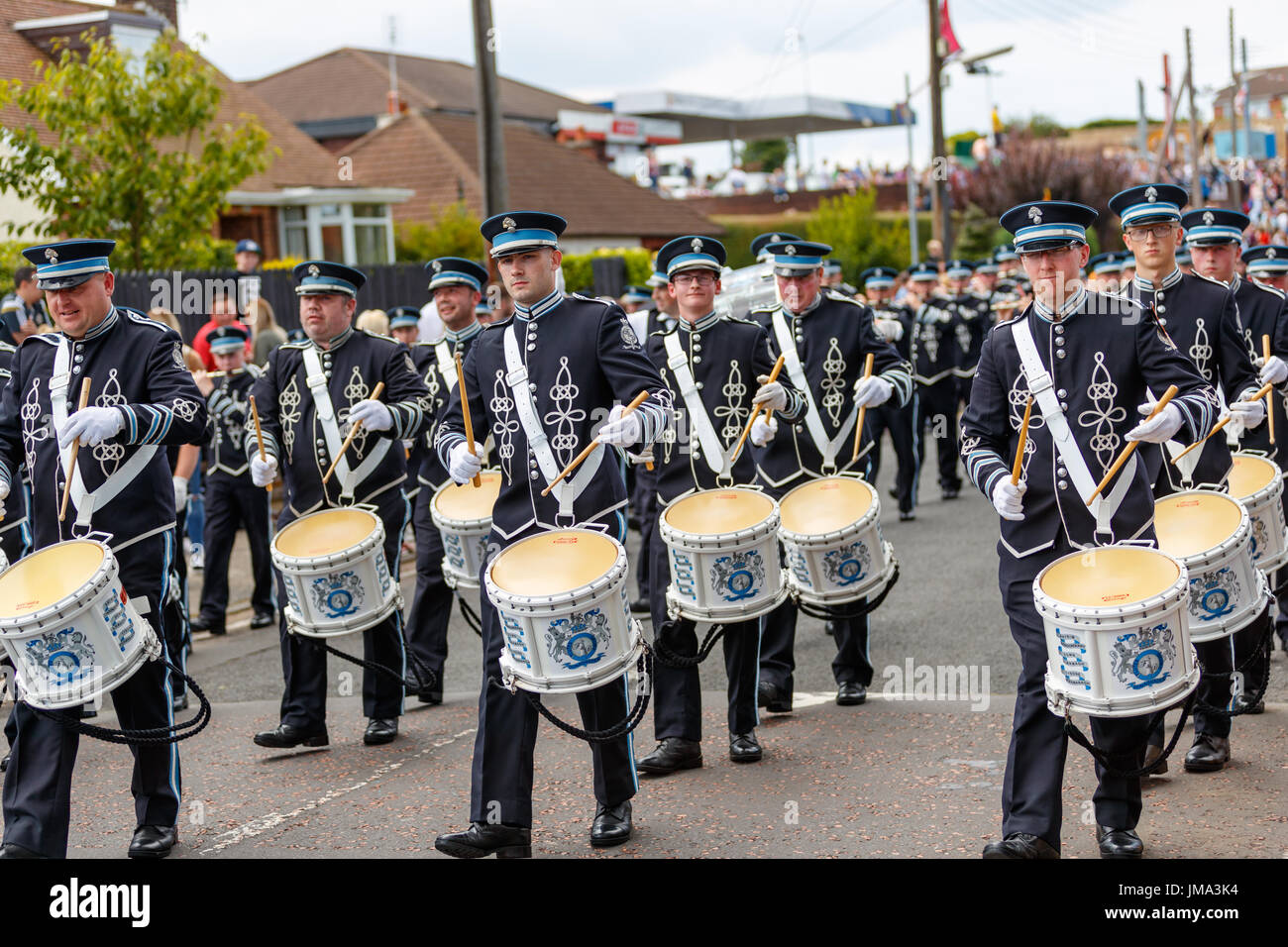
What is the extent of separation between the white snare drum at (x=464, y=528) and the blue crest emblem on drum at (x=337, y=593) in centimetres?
97

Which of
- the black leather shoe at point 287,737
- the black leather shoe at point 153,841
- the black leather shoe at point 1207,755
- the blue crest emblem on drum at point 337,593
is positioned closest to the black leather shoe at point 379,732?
the black leather shoe at point 287,737

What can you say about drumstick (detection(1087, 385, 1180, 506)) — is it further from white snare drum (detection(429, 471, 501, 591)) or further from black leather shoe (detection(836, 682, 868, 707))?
white snare drum (detection(429, 471, 501, 591))

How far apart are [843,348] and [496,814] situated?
3.47 m

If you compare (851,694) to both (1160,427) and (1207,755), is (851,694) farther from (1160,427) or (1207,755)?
(1160,427)

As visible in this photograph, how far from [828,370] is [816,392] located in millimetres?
145

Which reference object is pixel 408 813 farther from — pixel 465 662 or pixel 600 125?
pixel 600 125

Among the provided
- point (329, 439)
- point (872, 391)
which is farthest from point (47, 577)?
point (872, 391)

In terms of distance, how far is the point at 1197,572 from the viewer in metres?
5.68

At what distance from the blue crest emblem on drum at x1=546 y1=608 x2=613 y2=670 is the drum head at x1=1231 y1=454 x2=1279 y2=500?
3.08 meters

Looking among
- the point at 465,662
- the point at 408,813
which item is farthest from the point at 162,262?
the point at 408,813

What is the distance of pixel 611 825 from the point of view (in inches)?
215

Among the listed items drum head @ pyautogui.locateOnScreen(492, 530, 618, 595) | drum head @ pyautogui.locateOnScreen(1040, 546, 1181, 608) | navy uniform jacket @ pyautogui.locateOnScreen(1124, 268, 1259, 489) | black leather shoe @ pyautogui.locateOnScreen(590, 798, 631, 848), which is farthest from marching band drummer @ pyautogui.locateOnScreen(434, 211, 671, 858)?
navy uniform jacket @ pyautogui.locateOnScreen(1124, 268, 1259, 489)

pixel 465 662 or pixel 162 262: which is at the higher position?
pixel 162 262
